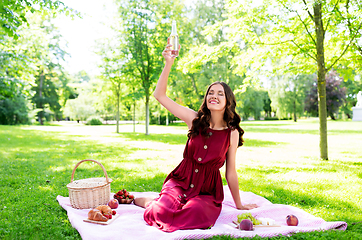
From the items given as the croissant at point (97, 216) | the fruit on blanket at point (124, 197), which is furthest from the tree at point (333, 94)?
the croissant at point (97, 216)

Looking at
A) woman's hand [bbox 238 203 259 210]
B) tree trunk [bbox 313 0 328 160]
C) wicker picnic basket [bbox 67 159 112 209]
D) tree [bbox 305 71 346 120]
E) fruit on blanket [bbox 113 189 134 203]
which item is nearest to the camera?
wicker picnic basket [bbox 67 159 112 209]

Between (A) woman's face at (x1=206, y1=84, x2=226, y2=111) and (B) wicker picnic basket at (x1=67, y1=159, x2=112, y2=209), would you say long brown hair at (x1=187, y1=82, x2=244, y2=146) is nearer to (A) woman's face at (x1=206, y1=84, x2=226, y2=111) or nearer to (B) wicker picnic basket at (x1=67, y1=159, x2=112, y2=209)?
(A) woman's face at (x1=206, y1=84, x2=226, y2=111)

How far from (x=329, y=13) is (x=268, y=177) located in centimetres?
453

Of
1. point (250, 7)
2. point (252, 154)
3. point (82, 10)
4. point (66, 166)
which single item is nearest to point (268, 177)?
point (252, 154)

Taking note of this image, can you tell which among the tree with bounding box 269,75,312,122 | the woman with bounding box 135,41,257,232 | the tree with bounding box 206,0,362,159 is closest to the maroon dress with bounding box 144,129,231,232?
the woman with bounding box 135,41,257,232

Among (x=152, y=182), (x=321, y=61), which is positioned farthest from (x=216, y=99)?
(x=321, y=61)

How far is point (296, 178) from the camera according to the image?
250 inches

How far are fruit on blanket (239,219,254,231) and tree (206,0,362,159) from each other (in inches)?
228

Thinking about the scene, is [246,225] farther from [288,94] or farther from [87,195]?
[288,94]

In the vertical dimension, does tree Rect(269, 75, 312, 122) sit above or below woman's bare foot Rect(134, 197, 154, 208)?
above

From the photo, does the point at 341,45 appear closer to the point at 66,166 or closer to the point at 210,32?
the point at 210,32

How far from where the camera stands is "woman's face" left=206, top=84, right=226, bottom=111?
147 inches

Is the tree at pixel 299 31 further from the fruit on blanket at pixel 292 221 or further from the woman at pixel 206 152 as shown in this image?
the fruit on blanket at pixel 292 221

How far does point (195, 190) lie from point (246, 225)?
80cm
